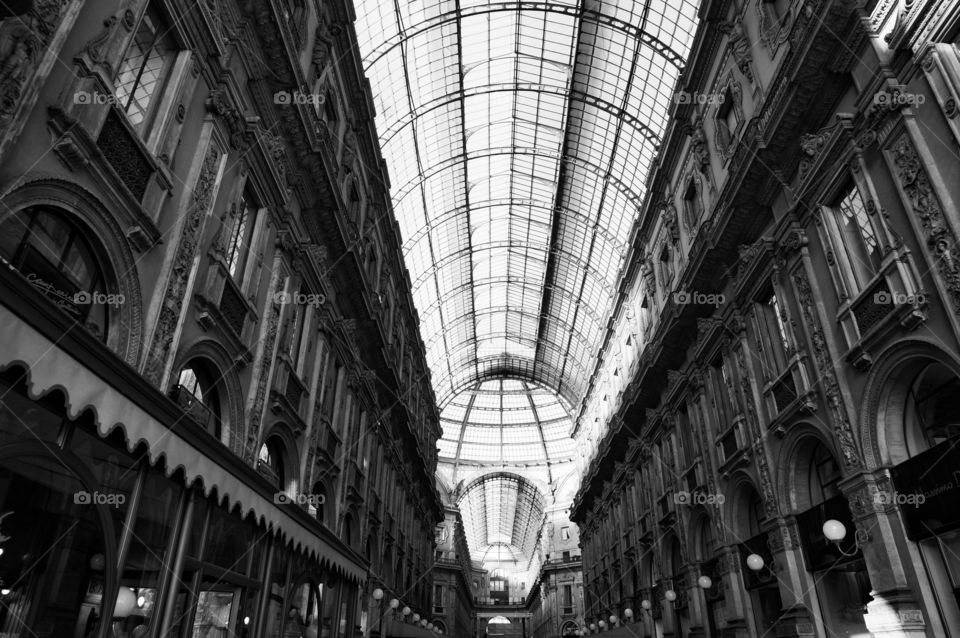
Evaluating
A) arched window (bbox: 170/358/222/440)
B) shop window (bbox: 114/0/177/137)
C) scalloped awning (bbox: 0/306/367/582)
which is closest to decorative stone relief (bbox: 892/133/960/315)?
scalloped awning (bbox: 0/306/367/582)

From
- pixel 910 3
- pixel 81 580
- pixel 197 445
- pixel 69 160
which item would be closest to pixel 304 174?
pixel 69 160

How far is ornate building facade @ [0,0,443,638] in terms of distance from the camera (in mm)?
5957

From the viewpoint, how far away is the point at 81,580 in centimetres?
630

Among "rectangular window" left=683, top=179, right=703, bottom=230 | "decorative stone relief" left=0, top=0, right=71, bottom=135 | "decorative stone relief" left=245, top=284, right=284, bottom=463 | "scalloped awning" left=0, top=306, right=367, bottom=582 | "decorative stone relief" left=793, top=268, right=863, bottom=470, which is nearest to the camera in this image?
"scalloped awning" left=0, top=306, right=367, bottom=582

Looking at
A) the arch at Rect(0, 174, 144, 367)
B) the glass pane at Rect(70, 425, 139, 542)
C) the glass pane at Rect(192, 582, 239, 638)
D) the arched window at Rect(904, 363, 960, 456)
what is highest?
the arch at Rect(0, 174, 144, 367)

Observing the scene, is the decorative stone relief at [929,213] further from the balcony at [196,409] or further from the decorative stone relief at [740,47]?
the balcony at [196,409]

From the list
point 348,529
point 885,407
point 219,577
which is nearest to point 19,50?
point 219,577

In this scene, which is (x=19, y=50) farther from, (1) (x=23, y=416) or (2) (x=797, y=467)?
(2) (x=797, y=467)

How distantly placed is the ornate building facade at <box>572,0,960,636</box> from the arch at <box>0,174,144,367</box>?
11.4m

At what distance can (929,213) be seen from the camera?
381 inches

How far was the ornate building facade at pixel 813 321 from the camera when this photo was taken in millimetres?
9875

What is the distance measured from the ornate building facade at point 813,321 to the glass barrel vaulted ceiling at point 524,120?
7.31 m

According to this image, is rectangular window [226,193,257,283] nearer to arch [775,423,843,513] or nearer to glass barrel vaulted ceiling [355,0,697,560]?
arch [775,423,843,513]

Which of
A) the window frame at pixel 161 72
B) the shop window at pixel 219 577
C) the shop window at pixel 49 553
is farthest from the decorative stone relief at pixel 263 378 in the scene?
the shop window at pixel 49 553
